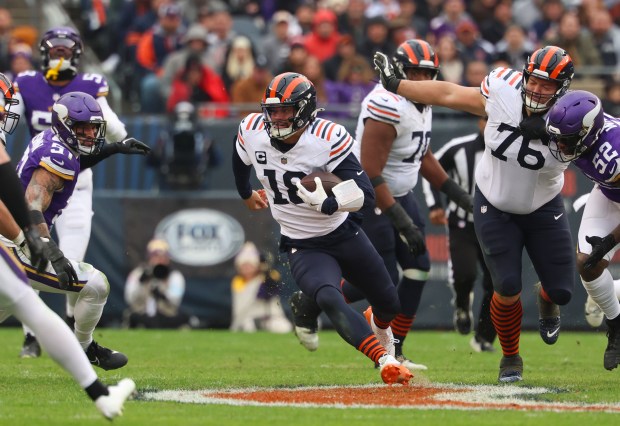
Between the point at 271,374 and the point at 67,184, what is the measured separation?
181cm

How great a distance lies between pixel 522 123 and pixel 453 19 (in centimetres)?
848

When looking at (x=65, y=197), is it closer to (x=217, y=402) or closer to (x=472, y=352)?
(x=217, y=402)

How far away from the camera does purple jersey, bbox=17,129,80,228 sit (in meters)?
6.80

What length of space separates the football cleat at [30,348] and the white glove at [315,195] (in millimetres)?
3285

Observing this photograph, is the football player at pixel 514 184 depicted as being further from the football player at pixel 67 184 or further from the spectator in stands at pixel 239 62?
the spectator in stands at pixel 239 62

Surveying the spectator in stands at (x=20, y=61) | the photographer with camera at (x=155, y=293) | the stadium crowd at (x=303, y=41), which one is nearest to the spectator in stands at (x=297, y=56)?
the stadium crowd at (x=303, y=41)

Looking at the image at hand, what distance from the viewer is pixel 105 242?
40.8 ft

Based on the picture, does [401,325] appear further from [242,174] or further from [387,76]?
[387,76]

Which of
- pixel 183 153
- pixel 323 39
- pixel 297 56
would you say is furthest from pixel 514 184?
pixel 323 39

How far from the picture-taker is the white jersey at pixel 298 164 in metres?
6.61

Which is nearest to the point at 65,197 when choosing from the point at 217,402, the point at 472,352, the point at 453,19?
the point at 217,402

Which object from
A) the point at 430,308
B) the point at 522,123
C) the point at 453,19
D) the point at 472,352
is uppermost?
the point at 522,123

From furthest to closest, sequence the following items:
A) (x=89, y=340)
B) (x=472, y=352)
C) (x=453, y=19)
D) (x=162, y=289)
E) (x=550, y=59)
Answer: (x=453, y=19)
(x=162, y=289)
(x=472, y=352)
(x=89, y=340)
(x=550, y=59)

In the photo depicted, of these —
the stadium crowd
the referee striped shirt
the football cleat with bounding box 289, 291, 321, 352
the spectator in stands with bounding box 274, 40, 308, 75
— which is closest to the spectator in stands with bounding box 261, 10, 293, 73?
the stadium crowd
